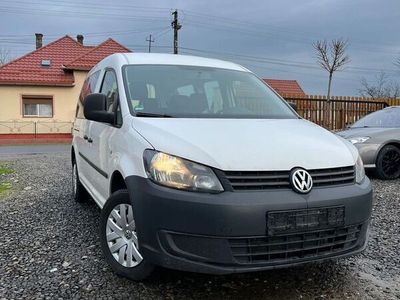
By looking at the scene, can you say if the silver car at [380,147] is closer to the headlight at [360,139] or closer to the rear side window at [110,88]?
the headlight at [360,139]

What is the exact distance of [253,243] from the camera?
111 inches

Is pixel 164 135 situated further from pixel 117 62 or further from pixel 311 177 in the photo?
pixel 117 62

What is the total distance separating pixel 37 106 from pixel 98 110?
2482cm

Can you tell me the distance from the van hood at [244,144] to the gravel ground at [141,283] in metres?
0.98

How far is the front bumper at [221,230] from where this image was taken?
9.04 feet

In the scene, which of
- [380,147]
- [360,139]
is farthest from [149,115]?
[380,147]

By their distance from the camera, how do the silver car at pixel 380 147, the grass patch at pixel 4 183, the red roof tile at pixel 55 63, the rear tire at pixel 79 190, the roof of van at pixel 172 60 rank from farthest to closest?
the red roof tile at pixel 55 63 → the silver car at pixel 380 147 → the grass patch at pixel 4 183 → the rear tire at pixel 79 190 → the roof of van at pixel 172 60

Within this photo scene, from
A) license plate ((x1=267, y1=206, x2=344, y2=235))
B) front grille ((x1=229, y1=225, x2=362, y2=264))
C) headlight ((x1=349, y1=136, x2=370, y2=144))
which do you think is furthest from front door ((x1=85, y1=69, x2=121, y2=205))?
headlight ((x1=349, y1=136, x2=370, y2=144))

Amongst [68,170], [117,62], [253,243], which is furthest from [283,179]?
[68,170]

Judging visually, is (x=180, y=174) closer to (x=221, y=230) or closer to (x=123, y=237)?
(x=221, y=230)

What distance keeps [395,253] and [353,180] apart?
4.60 ft

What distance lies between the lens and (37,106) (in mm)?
26844

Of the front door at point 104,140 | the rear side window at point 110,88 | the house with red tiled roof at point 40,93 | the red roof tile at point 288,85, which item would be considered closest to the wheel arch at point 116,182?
the front door at point 104,140

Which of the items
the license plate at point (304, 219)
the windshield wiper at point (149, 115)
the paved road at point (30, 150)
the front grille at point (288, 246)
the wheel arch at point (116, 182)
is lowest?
the paved road at point (30, 150)
